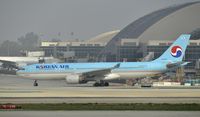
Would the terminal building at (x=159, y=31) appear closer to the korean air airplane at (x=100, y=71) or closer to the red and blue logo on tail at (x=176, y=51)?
the red and blue logo on tail at (x=176, y=51)

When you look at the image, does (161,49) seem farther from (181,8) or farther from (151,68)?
(151,68)

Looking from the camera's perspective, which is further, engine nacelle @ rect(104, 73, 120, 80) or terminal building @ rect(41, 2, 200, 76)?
terminal building @ rect(41, 2, 200, 76)

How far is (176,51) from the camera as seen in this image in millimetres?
83375

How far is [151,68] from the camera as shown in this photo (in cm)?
7912

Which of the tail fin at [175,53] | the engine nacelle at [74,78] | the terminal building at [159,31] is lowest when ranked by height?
the engine nacelle at [74,78]

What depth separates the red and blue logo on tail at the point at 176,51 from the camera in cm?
8312

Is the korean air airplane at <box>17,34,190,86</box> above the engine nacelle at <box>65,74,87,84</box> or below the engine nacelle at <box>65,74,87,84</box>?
above

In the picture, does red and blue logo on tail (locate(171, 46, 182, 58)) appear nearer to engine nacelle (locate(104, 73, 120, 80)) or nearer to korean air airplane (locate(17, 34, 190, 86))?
korean air airplane (locate(17, 34, 190, 86))

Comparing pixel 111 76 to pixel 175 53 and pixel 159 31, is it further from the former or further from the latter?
pixel 159 31

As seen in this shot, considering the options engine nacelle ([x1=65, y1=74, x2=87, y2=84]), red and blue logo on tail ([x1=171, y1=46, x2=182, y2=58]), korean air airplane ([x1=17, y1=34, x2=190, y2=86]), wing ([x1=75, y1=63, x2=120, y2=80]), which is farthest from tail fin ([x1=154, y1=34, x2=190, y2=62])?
engine nacelle ([x1=65, y1=74, x2=87, y2=84])

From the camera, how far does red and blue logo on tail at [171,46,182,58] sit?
83125 mm

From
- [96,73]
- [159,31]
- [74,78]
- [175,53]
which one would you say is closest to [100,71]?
[96,73]

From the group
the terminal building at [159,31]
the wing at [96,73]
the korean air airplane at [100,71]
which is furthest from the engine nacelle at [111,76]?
the terminal building at [159,31]

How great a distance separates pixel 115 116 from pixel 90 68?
4980cm
